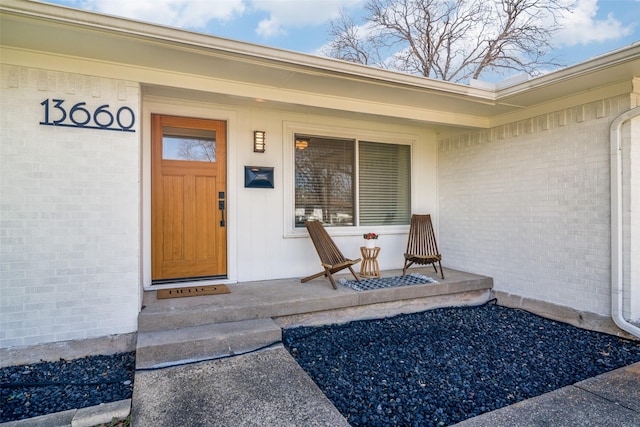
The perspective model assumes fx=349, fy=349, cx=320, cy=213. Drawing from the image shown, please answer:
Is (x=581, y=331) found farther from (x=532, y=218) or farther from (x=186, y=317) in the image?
(x=186, y=317)

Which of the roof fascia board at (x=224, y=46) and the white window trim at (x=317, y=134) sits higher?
the roof fascia board at (x=224, y=46)

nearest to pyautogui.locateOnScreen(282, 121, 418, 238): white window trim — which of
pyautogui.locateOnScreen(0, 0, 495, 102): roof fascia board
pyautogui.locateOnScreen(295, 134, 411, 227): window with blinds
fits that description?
pyautogui.locateOnScreen(295, 134, 411, 227): window with blinds

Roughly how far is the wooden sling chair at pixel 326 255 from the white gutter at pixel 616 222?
2.56m

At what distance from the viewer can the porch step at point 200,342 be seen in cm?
264

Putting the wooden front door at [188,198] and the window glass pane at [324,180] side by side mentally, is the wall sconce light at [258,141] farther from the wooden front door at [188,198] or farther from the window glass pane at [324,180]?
the window glass pane at [324,180]

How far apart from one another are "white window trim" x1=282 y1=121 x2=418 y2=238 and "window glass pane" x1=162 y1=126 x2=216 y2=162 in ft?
3.00

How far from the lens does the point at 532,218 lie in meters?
4.25

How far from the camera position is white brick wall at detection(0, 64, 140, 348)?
2.80 meters

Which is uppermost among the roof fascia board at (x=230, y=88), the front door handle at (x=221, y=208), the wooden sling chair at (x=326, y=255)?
the roof fascia board at (x=230, y=88)

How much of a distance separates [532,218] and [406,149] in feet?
6.65

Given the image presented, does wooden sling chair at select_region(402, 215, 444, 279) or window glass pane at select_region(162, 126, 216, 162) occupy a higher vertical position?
window glass pane at select_region(162, 126, 216, 162)

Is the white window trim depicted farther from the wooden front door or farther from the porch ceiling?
the wooden front door

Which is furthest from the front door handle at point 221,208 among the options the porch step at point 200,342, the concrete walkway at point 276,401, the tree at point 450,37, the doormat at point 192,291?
the tree at point 450,37

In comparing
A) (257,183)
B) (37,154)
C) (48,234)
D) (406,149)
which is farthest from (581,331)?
(37,154)
